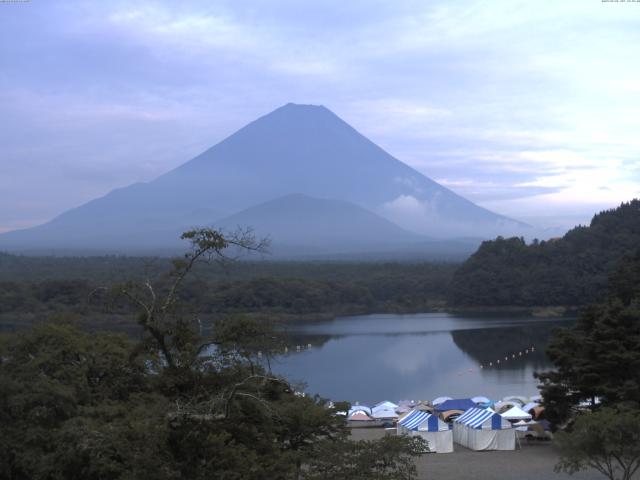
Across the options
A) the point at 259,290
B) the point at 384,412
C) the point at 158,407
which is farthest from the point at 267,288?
the point at 158,407

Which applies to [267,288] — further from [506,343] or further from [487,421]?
[487,421]

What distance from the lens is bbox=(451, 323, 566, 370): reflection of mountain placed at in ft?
81.2

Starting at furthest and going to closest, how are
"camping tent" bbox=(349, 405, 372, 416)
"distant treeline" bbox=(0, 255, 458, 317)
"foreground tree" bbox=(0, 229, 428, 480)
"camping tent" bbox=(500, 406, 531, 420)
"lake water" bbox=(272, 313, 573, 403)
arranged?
"distant treeline" bbox=(0, 255, 458, 317) < "lake water" bbox=(272, 313, 573, 403) < "camping tent" bbox=(349, 405, 372, 416) < "camping tent" bbox=(500, 406, 531, 420) < "foreground tree" bbox=(0, 229, 428, 480)

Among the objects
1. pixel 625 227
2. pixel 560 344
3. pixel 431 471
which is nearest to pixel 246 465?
pixel 431 471

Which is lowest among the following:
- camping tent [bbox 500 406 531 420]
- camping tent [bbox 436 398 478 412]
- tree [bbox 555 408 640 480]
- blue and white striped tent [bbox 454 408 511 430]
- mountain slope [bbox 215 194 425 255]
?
camping tent [bbox 436 398 478 412]

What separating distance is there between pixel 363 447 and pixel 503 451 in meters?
6.26

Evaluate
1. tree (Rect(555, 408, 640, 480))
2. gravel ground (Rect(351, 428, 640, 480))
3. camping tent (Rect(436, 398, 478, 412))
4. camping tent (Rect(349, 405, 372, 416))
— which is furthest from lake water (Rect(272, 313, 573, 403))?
tree (Rect(555, 408, 640, 480))

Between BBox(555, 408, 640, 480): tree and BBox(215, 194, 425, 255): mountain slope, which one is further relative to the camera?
BBox(215, 194, 425, 255): mountain slope

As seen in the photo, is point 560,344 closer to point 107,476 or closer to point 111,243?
point 107,476

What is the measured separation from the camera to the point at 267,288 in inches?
1577

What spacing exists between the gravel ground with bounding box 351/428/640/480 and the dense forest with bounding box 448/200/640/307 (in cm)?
3053

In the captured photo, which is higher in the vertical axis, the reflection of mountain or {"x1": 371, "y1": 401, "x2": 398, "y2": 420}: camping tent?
{"x1": 371, "y1": 401, "x2": 398, "y2": 420}: camping tent

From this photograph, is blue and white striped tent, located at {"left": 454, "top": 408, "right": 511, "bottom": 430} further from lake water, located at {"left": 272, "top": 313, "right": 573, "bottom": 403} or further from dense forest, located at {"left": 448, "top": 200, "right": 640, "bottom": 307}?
dense forest, located at {"left": 448, "top": 200, "right": 640, "bottom": 307}

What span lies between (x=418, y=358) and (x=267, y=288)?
14868 millimetres
